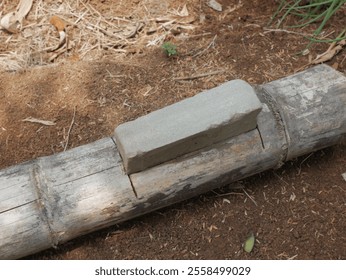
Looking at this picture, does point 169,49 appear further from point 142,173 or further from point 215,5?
point 142,173

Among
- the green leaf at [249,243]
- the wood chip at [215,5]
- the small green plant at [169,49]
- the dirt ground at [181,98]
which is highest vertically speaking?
the wood chip at [215,5]

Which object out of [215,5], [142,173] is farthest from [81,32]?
[142,173]

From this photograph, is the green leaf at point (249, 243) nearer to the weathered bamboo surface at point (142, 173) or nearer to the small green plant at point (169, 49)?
the weathered bamboo surface at point (142, 173)

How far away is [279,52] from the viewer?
3656 millimetres

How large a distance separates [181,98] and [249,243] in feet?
3.66

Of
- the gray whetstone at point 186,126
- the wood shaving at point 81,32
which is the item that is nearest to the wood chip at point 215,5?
the wood shaving at point 81,32

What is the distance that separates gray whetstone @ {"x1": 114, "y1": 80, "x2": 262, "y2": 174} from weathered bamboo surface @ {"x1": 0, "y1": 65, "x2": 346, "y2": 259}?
0.08m

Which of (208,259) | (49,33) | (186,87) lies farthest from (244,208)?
(49,33)

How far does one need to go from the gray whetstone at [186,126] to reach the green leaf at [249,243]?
0.57m

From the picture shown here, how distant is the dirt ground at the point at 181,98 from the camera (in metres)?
2.74

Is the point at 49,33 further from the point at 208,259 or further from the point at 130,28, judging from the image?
the point at 208,259

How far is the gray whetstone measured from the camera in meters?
2.47

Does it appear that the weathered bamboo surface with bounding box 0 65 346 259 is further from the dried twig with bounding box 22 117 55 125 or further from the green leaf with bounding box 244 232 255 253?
the dried twig with bounding box 22 117 55 125

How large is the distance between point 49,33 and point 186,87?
48.9 inches
